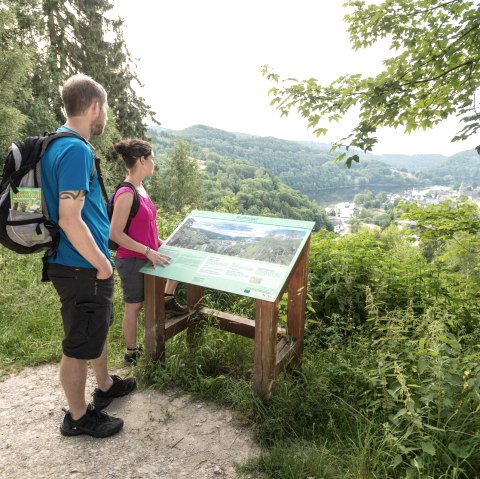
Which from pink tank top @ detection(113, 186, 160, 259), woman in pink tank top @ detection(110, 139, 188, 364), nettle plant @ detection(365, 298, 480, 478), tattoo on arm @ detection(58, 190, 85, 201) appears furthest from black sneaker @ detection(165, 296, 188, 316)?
nettle plant @ detection(365, 298, 480, 478)

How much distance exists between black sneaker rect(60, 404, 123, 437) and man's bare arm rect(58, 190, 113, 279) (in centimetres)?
112

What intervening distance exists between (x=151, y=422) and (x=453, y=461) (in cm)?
187

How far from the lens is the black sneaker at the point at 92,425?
Answer: 236 centimetres

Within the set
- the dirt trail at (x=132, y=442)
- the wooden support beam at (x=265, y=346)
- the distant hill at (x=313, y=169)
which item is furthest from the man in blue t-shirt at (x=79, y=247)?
the distant hill at (x=313, y=169)

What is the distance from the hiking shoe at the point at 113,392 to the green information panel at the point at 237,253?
873 millimetres

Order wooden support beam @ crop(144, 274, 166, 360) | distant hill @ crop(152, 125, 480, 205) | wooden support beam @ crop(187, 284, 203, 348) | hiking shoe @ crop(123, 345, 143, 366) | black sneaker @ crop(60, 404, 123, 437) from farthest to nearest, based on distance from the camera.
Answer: distant hill @ crop(152, 125, 480, 205), wooden support beam @ crop(187, 284, 203, 348), hiking shoe @ crop(123, 345, 143, 366), wooden support beam @ crop(144, 274, 166, 360), black sneaker @ crop(60, 404, 123, 437)

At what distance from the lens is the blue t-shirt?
1914mm

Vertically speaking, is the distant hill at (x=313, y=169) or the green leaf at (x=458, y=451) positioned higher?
the distant hill at (x=313, y=169)

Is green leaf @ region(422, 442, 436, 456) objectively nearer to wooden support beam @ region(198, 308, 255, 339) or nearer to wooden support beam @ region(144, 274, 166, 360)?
wooden support beam @ region(198, 308, 255, 339)

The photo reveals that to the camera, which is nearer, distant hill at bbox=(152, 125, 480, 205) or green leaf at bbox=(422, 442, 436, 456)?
green leaf at bbox=(422, 442, 436, 456)

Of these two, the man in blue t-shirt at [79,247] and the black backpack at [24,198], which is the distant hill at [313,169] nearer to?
the man in blue t-shirt at [79,247]

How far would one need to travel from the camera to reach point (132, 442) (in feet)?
7.69

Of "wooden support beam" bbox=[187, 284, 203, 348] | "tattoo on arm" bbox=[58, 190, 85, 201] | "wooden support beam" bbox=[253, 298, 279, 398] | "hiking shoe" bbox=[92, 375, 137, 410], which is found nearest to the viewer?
"tattoo on arm" bbox=[58, 190, 85, 201]

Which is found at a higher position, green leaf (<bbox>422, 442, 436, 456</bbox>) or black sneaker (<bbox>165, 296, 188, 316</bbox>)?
black sneaker (<bbox>165, 296, 188, 316</bbox>)
